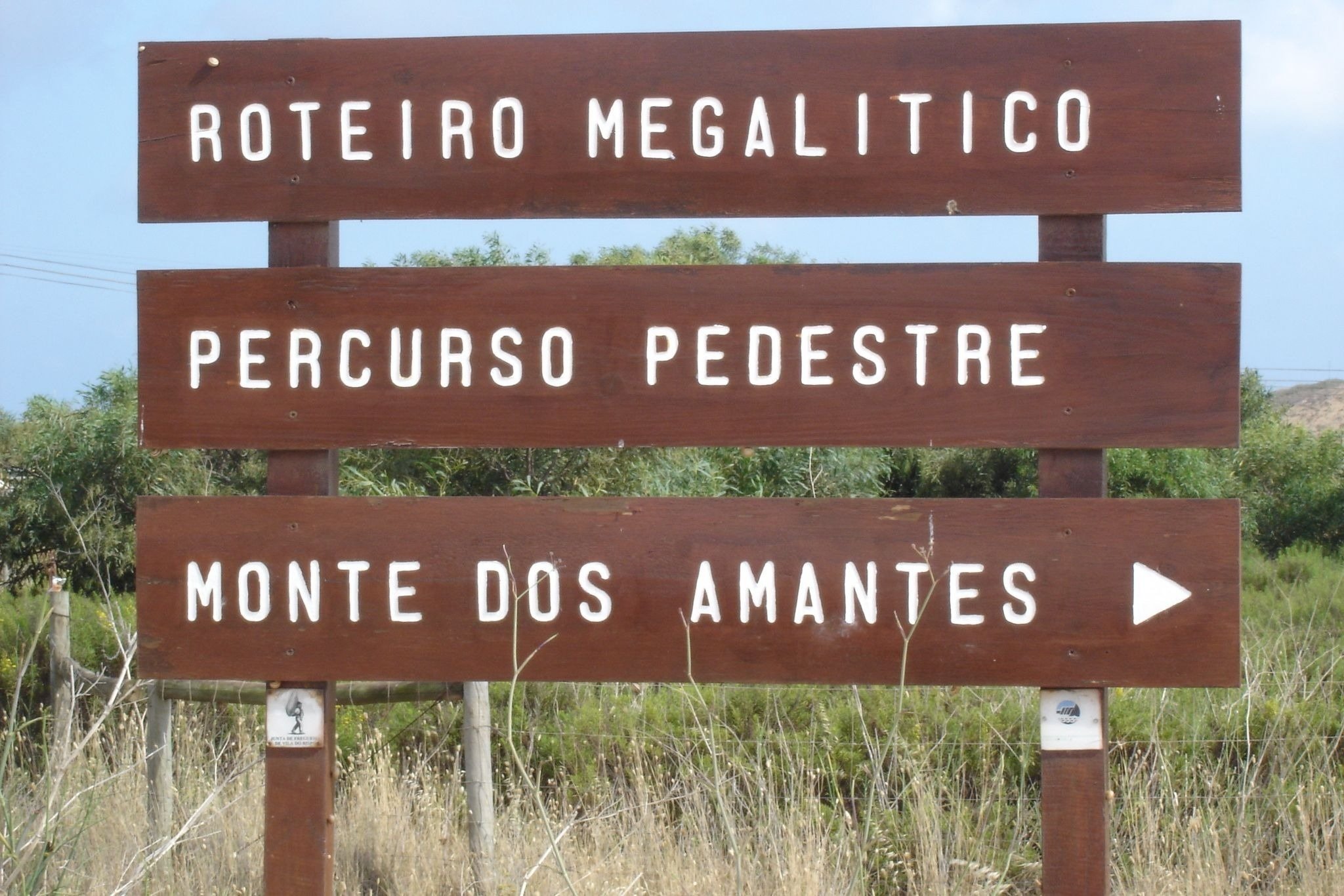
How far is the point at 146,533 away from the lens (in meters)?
2.90

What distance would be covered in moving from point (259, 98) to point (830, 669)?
1.88 meters

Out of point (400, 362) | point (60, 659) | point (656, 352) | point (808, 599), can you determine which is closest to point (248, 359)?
point (400, 362)

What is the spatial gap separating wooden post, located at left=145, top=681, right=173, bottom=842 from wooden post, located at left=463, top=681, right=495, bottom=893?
0.91 metres

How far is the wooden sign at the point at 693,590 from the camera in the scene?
8.98 feet

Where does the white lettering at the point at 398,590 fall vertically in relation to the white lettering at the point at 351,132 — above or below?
below

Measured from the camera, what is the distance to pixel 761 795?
3.78 metres

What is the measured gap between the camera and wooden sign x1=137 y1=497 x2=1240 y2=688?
274 cm

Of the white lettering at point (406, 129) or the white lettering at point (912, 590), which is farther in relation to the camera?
the white lettering at point (406, 129)

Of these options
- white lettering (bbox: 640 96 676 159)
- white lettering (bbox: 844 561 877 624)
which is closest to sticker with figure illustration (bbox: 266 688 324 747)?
white lettering (bbox: 844 561 877 624)

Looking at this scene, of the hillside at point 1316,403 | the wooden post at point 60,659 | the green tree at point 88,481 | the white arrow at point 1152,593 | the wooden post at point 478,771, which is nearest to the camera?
the white arrow at point 1152,593

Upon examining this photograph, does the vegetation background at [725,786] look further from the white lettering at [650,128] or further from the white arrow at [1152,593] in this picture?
the white lettering at [650,128]

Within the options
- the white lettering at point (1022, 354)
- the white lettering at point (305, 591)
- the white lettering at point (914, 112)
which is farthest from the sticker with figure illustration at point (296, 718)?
the white lettering at point (914, 112)

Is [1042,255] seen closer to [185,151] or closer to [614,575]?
[614,575]

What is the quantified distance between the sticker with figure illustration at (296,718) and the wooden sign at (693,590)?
8 cm
